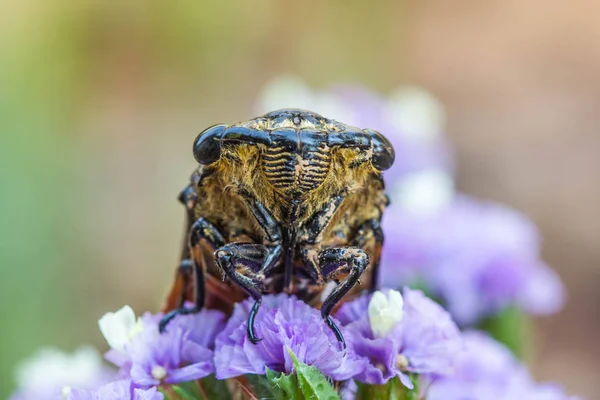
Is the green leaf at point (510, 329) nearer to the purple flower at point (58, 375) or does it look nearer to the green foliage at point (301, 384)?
the purple flower at point (58, 375)

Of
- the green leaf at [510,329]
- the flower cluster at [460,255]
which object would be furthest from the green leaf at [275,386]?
the green leaf at [510,329]

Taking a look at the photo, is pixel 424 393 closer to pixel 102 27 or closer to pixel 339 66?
pixel 339 66

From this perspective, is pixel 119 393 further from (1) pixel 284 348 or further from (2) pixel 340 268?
(2) pixel 340 268

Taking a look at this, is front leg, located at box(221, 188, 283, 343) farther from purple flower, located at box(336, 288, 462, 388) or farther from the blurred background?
the blurred background

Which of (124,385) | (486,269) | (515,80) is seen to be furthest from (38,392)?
(515,80)

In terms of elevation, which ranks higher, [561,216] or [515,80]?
[515,80]

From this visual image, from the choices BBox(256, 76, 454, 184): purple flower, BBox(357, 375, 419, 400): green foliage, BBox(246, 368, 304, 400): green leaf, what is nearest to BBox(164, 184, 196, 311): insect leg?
BBox(246, 368, 304, 400): green leaf
